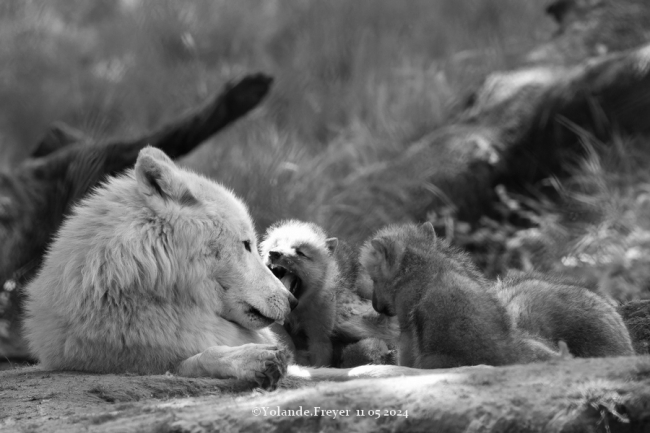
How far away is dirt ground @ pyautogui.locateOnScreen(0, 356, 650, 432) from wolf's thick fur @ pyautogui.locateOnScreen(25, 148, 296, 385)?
0.64 metres

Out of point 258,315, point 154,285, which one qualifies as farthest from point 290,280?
point 154,285

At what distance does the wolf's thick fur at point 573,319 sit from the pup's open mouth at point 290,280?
4.54 ft

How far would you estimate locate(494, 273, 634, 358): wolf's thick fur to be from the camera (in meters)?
4.23

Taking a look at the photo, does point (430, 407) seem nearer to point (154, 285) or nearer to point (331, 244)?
point (154, 285)

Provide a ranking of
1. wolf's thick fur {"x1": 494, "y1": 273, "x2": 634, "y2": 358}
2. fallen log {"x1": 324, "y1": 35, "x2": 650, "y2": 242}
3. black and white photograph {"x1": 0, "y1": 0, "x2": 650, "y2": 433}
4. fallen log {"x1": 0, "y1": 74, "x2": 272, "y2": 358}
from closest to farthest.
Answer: black and white photograph {"x1": 0, "y1": 0, "x2": 650, "y2": 433}
wolf's thick fur {"x1": 494, "y1": 273, "x2": 634, "y2": 358}
fallen log {"x1": 0, "y1": 74, "x2": 272, "y2": 358}
fallen log {"x1": 324, "y1": 35, "x2": 650, "y2": 242}

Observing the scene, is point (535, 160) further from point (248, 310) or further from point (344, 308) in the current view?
point (248, 310)

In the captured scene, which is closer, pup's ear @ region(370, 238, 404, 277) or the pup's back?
the pup's back

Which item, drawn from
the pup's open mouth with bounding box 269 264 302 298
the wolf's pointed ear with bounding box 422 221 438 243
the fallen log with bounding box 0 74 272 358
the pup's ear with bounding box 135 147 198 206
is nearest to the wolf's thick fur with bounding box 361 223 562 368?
the wolf's pointed ear with bounding box 422 221 438 243

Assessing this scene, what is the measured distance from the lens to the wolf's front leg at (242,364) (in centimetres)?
356

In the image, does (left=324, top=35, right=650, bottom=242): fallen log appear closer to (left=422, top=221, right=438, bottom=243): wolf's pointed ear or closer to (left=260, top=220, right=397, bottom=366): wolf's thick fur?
(left=260, top=220, right=397, bottom=366): wolf's thick fur

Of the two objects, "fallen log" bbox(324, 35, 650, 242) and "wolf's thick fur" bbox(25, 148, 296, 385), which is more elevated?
"fallen log" bbox(324, 35, 650, 242)

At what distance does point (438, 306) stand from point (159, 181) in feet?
5.17

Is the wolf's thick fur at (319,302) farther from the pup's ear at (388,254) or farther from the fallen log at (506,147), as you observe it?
the fallen log at (506,147)

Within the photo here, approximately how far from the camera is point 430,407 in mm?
2811
